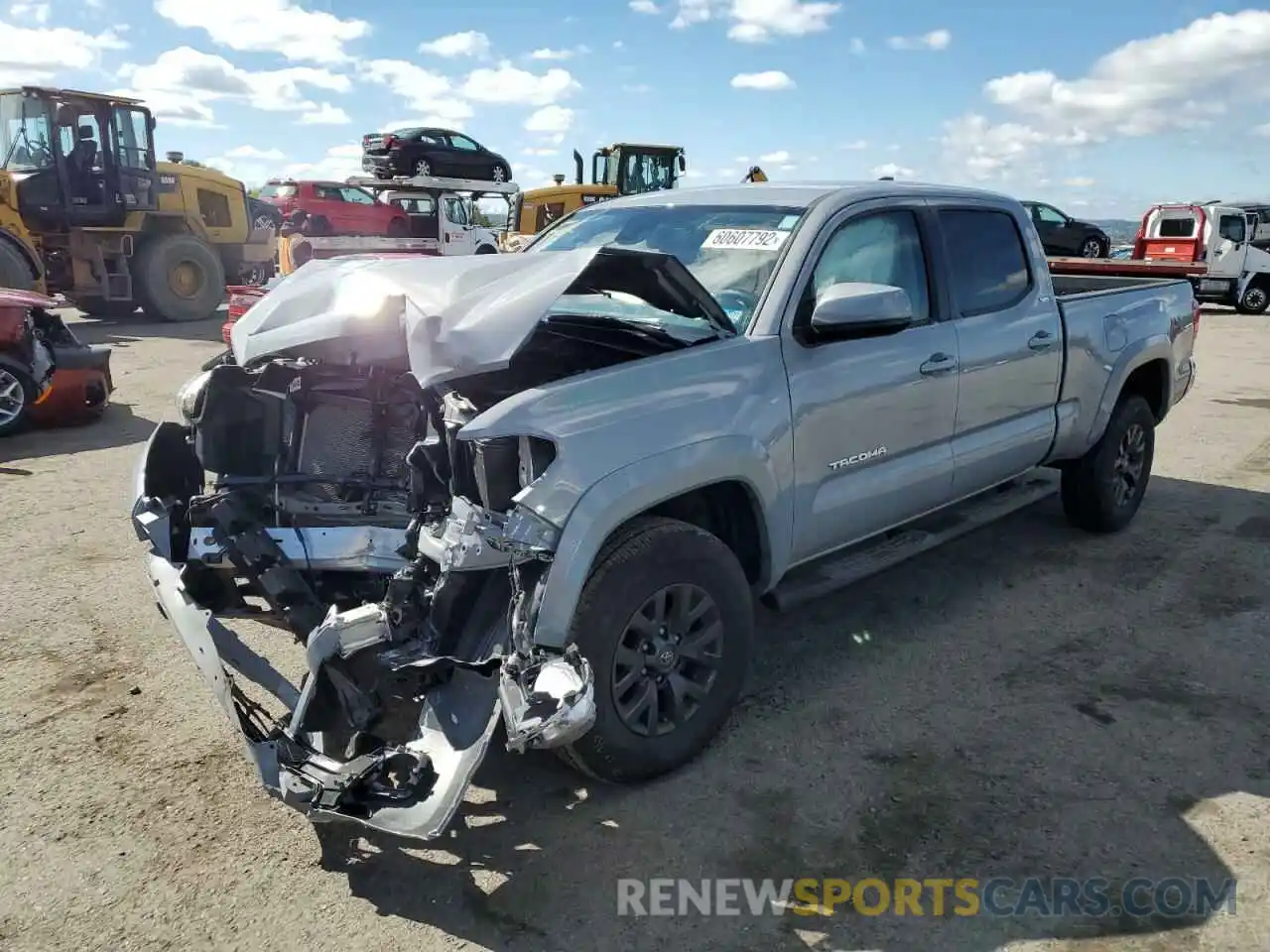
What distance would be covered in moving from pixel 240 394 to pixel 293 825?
65.3 inches

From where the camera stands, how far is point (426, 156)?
72.8 feet

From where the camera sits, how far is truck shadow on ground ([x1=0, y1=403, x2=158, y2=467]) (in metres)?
7.61

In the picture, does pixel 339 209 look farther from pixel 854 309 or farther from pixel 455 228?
pixel 854 309

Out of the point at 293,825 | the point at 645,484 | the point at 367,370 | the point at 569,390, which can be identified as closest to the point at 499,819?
the point at 293,825

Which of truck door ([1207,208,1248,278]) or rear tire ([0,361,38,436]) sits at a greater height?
→ truck door ([1207,208,1248,278])

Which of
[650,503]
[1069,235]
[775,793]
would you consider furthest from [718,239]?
[1069,235]

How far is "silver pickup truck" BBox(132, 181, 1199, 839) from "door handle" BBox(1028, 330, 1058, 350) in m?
0.09

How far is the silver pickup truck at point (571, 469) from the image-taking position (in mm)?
2771

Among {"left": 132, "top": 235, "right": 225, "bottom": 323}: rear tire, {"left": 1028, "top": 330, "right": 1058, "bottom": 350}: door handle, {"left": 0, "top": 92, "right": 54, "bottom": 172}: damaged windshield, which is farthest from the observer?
{"left": 132, "top": 235, "right": 225, "bottom": 323}: rear tire

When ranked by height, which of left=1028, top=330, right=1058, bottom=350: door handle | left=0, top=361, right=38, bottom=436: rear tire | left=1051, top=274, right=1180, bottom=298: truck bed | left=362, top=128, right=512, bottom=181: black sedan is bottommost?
left=0, top=361, right=38, bottom=436: rear tire

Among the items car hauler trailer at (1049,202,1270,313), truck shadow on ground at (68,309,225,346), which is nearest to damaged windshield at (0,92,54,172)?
truck shadow on ground at (68,309,225,346)

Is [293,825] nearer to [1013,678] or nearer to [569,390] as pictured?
[569,390]

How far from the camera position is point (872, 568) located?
395 cm

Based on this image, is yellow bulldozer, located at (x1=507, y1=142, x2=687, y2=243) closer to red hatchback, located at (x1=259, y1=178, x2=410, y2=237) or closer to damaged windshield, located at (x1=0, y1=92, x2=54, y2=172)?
red hatchback, located at (x1=259, y1=178, x2=410, y2=237)
